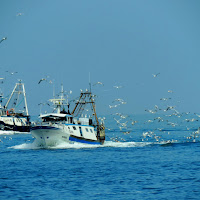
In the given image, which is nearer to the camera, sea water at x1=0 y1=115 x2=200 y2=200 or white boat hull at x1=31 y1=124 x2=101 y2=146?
sea water at x1=0 y1=115 x2=200 y2=200

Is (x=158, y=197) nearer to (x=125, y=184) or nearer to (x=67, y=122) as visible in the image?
(x=125, y=184)

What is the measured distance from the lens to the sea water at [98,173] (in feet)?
138

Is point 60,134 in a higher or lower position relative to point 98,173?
higher

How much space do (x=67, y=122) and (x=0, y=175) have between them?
2689 centimetres

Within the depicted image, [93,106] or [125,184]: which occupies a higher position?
[93,106]

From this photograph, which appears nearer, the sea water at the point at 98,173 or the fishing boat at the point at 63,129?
the sea water at the point at 98,173

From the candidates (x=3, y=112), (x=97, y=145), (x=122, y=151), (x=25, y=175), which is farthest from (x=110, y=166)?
(x=3, y=112)

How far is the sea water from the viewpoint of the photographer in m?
42.0

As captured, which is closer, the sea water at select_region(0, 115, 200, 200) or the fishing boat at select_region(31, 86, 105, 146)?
the sea water at select_region(0, 115, 200, 200)

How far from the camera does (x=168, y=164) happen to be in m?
59.5

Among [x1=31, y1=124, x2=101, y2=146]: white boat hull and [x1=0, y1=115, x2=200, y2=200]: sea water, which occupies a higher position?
[x1=31, y1=124, x2=101, y2=146]: white boat hull

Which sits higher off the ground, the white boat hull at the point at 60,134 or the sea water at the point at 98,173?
the white boat hull at the point at 60,134

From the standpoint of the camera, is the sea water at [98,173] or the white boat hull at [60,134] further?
the white boat hull at [60,134]

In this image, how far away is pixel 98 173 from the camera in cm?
5262
